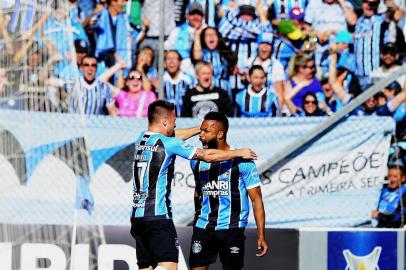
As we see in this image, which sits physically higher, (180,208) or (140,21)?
(140,21)

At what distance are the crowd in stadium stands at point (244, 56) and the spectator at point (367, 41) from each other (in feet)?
0.03

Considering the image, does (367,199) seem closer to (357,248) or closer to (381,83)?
(357,248)

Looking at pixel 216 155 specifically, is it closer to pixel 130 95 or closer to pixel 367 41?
pixel 130 95

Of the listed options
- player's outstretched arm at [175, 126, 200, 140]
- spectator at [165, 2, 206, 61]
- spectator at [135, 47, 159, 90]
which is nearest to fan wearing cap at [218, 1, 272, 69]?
spectator at [165, 2, 206, 61]

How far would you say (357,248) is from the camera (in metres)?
7.55

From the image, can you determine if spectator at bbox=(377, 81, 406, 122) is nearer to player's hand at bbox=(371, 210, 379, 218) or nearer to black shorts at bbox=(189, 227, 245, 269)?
player's hand at bbox=(371, 210, 379, 218)

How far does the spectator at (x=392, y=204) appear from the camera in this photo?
25.1 feet

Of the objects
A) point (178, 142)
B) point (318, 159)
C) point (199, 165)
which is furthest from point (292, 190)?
point (178, 142)

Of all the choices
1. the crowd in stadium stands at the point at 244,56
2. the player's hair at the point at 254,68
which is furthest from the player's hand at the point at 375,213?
the player's hair at the point at 254,68

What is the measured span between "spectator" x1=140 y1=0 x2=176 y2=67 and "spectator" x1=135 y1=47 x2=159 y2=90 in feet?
0.15

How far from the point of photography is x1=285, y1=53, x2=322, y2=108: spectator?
8.09 meters

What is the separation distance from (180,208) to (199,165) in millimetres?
1500

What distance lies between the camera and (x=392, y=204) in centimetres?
765

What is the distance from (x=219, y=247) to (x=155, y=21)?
2.84 m
